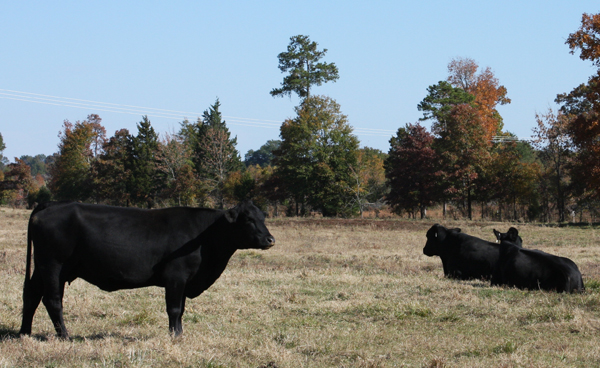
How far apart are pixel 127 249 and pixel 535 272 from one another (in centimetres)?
835

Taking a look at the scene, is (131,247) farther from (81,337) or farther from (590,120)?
(590,120)

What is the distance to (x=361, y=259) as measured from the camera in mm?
20688

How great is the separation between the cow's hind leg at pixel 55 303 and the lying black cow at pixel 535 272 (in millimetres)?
8851

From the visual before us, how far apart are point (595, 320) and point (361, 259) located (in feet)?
38.6

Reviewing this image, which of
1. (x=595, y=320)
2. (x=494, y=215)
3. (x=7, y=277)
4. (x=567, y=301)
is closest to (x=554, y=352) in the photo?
(x=595, y=320)

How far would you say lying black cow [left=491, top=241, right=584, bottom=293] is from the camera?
12.1 m

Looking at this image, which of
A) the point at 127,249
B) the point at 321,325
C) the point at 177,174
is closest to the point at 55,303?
the point at 127,249

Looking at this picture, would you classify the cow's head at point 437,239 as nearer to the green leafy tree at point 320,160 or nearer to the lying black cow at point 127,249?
the lying black cow at point 127,249

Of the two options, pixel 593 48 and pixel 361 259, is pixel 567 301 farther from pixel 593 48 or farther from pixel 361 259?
pixel 593 48

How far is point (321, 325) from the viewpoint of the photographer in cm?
930

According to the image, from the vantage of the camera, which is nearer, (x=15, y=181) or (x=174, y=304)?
(x=174, y=304)

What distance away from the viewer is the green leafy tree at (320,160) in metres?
65.6

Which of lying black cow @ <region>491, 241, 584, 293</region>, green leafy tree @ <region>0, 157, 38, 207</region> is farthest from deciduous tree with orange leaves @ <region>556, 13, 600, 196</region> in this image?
green leafy tree @ <region>0, 157, 38, 207</region>

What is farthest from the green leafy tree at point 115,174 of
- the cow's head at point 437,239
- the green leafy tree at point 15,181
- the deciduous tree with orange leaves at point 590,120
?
the cow's head at point 437,239
